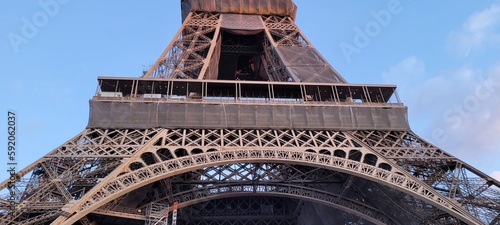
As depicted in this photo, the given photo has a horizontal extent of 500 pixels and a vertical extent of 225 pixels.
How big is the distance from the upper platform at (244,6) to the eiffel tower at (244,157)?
4.55m

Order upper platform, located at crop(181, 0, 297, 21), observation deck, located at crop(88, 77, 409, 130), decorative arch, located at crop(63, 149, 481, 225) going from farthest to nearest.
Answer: upper platform, located at crop(181, 0, 297, 21) < observation deck, located at crop(88, 77, 409, 130) < decorative arch, located at crop(63, 149, 481, 225)

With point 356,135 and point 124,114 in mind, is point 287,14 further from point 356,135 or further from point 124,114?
point 124,114

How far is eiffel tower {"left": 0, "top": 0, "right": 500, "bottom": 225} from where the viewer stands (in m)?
14.6

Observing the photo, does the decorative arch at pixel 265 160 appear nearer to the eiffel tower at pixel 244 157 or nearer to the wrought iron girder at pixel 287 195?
the eiffel tower at pixel 244 157

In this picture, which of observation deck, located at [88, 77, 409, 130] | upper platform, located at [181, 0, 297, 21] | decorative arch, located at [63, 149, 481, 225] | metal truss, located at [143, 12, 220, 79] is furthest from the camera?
upper platform, located at [181, 0, 297, 21]

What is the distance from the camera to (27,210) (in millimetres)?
12906

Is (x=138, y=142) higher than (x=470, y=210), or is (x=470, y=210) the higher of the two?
(x=138, y=142)

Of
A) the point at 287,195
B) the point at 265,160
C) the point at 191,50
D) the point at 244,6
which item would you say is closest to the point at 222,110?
the point at 265,160

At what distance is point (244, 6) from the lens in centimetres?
2839

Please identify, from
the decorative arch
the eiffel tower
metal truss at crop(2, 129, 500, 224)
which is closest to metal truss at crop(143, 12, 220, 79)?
the eiffel tower

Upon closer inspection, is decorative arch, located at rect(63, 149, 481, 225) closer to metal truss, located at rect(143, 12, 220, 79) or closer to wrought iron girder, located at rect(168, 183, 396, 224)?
wrought iron girder, located at rect(168, 183, 396, 224)

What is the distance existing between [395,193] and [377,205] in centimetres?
171

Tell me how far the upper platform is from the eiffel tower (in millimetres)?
4545

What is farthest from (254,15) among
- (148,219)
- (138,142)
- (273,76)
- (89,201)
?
(89,201)
